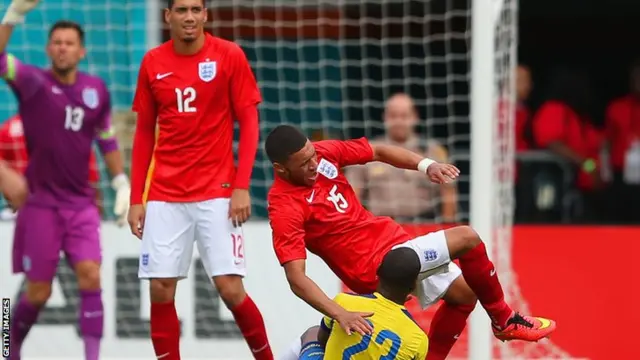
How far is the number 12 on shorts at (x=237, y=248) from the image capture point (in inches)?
311

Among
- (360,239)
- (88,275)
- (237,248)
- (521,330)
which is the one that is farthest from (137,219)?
(521,330)

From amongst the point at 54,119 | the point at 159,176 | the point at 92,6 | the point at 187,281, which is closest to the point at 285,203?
the point at 159,176

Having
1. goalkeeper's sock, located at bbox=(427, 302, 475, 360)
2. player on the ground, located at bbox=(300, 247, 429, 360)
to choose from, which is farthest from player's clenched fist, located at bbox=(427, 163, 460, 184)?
goalkeeper's sock, located at bbox=(427, 302, 475, 360)

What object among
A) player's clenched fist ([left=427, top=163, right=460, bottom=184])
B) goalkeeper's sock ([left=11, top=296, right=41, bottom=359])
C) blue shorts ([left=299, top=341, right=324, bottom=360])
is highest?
player's clenched fist ([left=427, top=163, right=460, bottom=184])

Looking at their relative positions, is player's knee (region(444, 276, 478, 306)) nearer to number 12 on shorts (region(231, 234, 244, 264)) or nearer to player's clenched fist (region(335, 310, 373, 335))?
player's clenched fist (region(335, 310, 373, 335))

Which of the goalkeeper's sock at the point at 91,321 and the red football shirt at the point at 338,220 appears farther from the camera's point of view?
the goalkeeper's sock at the point at 91,321

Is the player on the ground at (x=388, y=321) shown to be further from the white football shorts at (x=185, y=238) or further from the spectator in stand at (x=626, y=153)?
the spectator in stand at (x=626, y=153)

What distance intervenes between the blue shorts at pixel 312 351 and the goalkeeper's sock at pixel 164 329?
0.85 m

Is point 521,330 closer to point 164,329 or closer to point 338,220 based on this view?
point 338,220

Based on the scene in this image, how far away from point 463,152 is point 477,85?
2975 millimetres

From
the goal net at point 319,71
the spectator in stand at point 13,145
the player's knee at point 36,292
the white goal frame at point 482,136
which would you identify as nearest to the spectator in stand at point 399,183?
the goal net at point 319,71

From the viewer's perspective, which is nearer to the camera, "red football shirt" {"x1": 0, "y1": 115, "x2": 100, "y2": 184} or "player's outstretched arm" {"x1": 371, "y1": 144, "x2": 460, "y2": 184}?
"player's outstretched arm" {"x1": 371, "y1": 144, "x2": 460, "y2": 184}

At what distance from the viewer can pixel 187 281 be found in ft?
33.3

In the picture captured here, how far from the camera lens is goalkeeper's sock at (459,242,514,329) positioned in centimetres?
730
